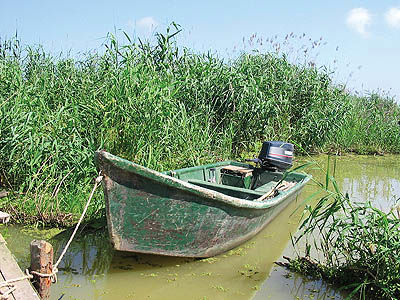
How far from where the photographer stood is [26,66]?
7.20m

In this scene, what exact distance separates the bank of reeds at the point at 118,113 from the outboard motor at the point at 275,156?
1020 mm

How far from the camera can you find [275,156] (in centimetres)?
553

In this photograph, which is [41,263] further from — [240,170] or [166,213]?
[240,170]

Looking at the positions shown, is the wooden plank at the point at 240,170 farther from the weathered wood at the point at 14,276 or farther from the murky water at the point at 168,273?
the weathered wood at the point at 14,276

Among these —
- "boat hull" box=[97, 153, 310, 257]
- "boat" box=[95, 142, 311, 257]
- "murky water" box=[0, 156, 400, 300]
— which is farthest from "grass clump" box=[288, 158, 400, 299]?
"boat hull" box=[97, 153, 310, 257]

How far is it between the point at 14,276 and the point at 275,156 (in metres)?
3.58

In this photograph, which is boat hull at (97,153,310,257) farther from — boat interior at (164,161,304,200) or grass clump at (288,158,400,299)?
boat interior at (164,161,304,200)

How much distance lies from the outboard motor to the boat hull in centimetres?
159

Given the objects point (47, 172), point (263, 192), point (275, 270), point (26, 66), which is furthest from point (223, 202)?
point (26, 66)

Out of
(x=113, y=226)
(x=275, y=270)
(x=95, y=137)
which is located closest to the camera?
(x=113, y=226)

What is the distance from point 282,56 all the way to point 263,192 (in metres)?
5.38

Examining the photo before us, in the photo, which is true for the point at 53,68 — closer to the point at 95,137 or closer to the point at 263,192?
the point at 95,137

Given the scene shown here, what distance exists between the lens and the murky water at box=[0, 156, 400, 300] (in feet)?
11.4

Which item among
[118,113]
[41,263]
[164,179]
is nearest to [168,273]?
[164,179]
